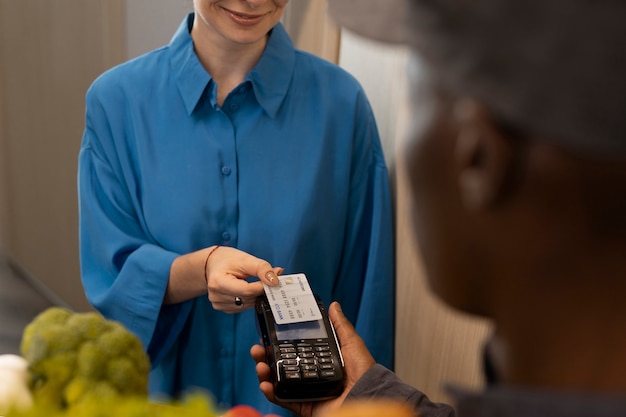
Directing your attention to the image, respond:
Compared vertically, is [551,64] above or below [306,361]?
above

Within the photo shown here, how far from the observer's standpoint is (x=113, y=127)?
3.92 ft

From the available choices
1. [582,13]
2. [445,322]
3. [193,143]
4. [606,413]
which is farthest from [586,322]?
[193,143]

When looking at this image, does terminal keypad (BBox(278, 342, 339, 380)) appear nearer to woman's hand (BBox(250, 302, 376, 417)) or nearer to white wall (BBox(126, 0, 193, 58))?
woman's hand (BBox(250, 302, 376, 417))

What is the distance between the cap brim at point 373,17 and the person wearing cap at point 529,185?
0.07 meters

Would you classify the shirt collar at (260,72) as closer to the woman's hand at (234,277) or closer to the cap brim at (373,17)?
the woman's hand at (234,277)

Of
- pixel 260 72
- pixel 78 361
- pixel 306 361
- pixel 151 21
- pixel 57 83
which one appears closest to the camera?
pixel 78 361

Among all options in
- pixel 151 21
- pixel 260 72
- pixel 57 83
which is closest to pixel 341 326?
pixel 260 72

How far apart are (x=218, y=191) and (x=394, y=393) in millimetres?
480

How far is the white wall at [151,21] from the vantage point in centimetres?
191

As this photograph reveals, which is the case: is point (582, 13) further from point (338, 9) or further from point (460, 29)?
point (338, 9)

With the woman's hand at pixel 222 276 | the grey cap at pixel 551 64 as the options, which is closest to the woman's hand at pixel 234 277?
the woman's hand at pixel 222 276

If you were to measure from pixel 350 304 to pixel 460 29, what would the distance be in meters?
0.99

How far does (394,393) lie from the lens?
2.70 ft

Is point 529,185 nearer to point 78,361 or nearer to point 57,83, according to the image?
point 78,361
